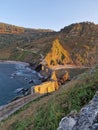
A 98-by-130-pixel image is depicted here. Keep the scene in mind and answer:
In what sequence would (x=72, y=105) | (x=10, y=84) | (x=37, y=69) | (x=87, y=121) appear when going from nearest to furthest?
1. (x=87, y=121)
2. (x=72, y=105)
3. (x=10, y=84)
4. (x=37, y=69)

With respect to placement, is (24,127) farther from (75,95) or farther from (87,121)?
(87,121)

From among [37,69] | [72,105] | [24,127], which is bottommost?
[37,69]

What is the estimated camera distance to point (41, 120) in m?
14.3

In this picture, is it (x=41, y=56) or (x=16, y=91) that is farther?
(x=41, y=56)

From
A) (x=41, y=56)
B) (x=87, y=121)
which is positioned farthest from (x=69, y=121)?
(x=41, y=56)

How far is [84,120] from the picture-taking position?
974 cm

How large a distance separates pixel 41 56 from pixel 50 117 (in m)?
182

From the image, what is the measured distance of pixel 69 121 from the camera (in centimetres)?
1019

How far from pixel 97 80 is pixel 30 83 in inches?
3876

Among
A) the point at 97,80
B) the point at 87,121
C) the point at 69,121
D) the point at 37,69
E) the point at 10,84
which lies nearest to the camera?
the point at 87,121

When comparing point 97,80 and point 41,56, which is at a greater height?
point 97,80

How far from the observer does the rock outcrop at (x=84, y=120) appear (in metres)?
9.29

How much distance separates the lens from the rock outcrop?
929cm

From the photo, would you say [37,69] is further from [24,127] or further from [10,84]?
[24,127]
